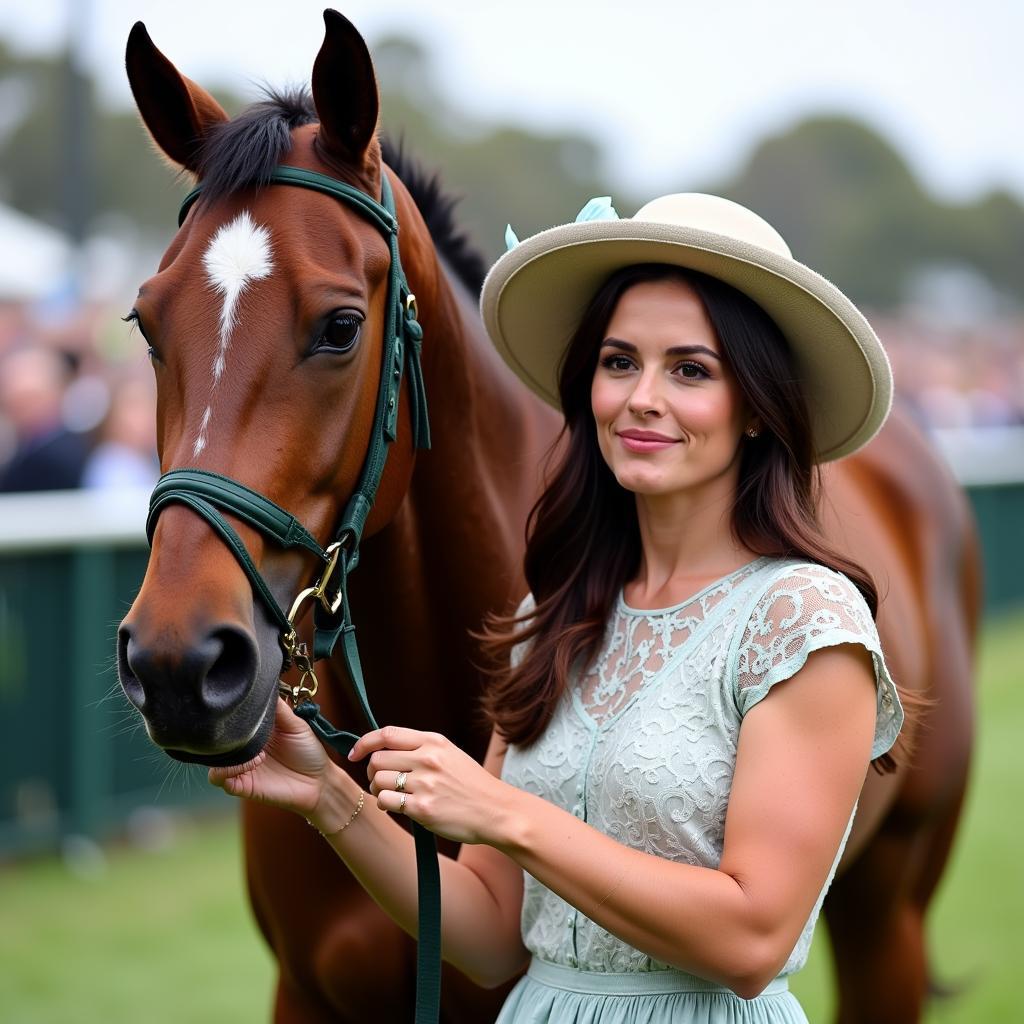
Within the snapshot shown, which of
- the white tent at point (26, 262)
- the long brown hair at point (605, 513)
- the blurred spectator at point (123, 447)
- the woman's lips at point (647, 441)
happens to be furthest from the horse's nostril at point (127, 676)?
the white tent at point (26, 262)

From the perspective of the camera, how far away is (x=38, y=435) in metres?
6.94

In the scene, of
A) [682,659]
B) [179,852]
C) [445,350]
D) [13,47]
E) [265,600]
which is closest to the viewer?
[265,600]

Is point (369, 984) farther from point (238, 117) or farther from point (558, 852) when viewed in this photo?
point (238, 117)

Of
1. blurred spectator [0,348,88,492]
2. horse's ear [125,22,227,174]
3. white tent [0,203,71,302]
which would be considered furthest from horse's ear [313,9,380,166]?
white tent [0,203,71,302]

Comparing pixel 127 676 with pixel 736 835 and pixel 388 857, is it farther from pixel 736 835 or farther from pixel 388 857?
pixel 736 835

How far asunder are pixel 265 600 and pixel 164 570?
16 cm

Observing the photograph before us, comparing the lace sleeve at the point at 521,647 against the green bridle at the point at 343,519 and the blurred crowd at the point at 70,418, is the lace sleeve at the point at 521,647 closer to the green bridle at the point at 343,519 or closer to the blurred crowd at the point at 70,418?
the green bridle at the point at 343,519

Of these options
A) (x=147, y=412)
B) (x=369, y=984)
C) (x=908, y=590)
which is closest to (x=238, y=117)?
(x=369, y=984)

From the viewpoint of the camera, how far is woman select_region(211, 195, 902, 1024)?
1787 mm

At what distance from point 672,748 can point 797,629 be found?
24 centimetres

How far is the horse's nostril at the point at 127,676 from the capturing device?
1712mm

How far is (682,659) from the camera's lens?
6.51 ft

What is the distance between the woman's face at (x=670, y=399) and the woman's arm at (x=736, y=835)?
35 centimetres

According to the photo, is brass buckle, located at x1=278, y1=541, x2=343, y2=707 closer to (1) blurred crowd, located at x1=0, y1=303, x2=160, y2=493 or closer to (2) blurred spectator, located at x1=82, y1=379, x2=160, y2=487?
(1) blurred crowd, located at x1=0, y1=303, x2=160, y2=493
